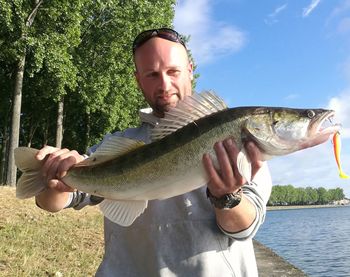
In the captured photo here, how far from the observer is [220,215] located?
2.91 metres

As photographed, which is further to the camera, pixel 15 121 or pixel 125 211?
pixel 15 121

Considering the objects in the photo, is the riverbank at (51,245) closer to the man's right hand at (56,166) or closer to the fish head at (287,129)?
the man's right hand at (56,166)

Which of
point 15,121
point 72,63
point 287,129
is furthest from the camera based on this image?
point 72,63

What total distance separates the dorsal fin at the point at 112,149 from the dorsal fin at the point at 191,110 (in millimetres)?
260

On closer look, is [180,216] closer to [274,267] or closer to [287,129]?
[287,129]

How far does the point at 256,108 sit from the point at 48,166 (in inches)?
58.2

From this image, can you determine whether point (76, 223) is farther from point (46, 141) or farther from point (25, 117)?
point (46, 141)

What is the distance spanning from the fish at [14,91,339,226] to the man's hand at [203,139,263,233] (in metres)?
0.04

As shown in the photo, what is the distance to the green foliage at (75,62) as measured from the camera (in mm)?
19500

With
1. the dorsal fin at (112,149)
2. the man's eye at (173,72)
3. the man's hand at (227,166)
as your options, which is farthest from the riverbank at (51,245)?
the man's hand at (227,166)

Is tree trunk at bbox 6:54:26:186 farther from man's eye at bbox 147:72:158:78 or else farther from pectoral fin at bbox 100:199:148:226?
pectoral fin at bbox 100:199:148:226

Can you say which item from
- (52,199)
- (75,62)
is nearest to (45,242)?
(52,199)

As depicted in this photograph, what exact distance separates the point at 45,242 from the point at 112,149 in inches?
279

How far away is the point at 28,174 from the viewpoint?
3.22 m
